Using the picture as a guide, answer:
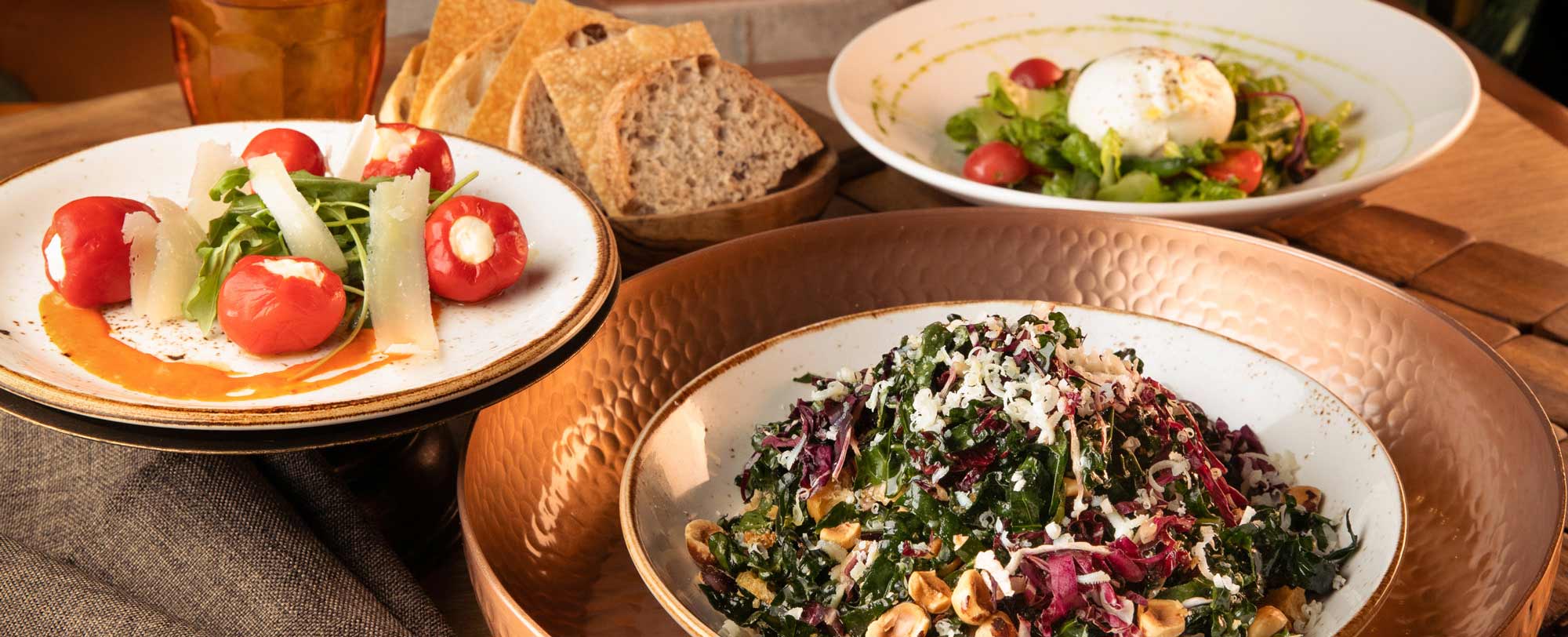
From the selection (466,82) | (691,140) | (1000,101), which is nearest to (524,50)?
(466,82)

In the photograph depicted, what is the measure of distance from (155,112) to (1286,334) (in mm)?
2505

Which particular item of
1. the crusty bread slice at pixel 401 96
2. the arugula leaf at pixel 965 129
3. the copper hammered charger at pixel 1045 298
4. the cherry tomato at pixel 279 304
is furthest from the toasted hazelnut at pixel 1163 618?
the crusty bread slice at pixel 401 96

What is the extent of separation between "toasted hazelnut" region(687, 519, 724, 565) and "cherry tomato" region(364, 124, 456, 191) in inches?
27.4

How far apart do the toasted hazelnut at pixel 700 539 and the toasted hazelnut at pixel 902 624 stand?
0.85ft

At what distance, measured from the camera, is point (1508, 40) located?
4.62 metres

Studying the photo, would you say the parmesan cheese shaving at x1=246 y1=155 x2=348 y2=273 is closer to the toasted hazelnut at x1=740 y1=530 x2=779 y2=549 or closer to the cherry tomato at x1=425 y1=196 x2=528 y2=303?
the cherry tomato at x1=425 y1=196 x2=528 y2=303

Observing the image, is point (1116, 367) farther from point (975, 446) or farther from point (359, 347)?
point (359, 347)

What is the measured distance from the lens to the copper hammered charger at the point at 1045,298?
1.30 m

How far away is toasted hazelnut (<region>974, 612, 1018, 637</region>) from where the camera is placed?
1124 mm

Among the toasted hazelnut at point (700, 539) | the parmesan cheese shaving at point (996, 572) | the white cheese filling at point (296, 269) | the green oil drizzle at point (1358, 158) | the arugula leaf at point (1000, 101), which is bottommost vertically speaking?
the green oil drizzle at point (1358, 158)

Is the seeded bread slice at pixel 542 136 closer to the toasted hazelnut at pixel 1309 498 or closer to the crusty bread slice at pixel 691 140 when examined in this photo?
the crusty bread slice at pixel 691 140

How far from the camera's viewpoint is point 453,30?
2.65 m

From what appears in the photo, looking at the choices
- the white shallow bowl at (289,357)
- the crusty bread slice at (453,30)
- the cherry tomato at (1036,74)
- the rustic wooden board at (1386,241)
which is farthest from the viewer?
the cherry tomato at (1036,74)

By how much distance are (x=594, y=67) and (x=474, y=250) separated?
1.04 metres
